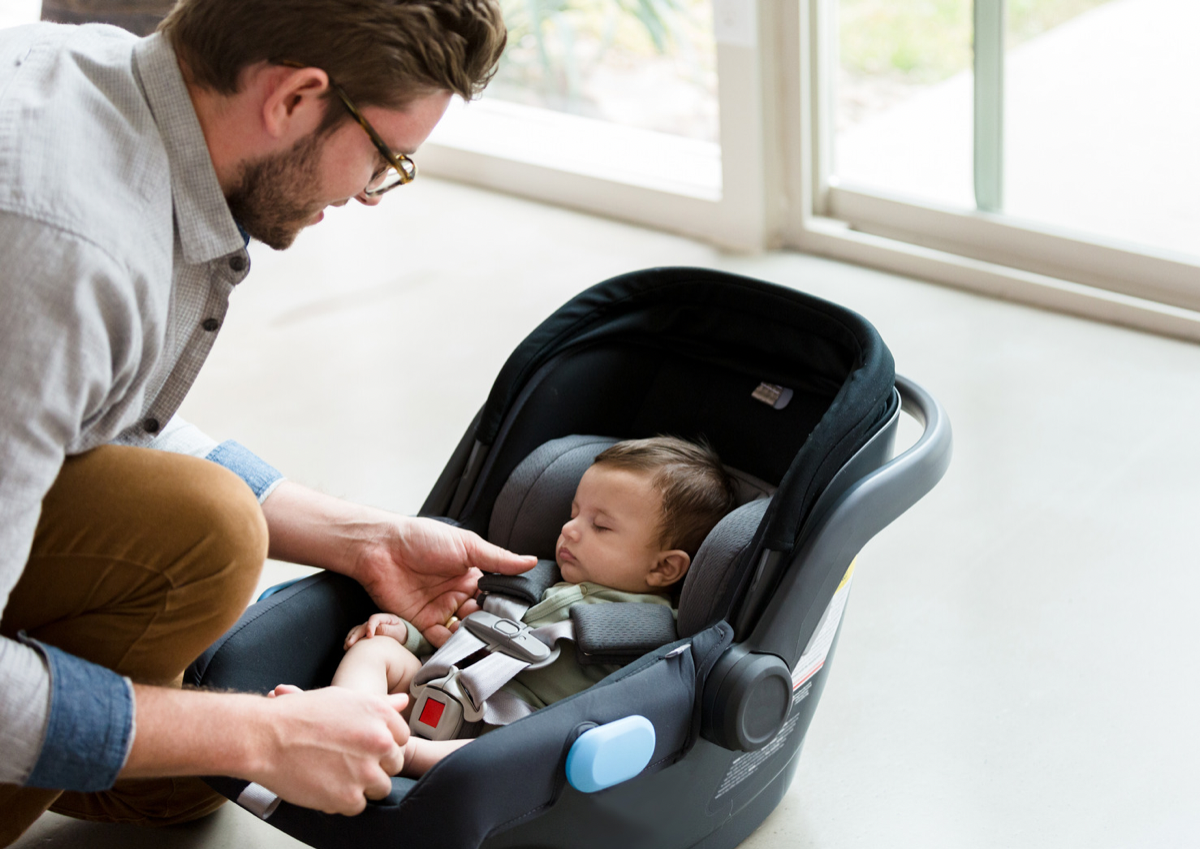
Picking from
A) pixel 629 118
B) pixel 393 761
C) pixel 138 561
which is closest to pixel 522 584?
pixel 393 761

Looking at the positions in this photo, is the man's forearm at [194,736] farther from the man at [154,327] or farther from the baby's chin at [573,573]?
the baby's chin at [573,573]

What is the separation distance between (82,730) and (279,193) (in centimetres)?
53

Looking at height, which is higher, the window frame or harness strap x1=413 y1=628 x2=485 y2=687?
harness strap x1=413 y1=628 x2=485 y2=687

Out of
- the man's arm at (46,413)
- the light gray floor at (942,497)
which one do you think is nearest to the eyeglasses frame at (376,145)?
the man's arm at (46,413)

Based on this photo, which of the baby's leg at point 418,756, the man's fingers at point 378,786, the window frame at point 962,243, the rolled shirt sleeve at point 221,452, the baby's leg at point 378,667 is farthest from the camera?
the window frame at point 962,243

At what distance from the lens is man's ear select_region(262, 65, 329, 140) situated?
3.73 ft

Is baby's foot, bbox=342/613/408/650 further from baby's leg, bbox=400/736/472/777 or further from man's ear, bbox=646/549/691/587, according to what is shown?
man's ear, bbox=646/549/691/587

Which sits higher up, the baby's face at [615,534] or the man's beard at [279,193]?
the man's beard at [279,193]

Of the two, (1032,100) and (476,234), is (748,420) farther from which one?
(476,234)

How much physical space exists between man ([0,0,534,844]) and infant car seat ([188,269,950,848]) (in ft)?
0.35

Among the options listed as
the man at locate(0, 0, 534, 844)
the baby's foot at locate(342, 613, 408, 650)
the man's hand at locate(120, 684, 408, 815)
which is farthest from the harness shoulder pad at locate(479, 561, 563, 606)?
the man's hand at locate(120, 684, 408, 815)

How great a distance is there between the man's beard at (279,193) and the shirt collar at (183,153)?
0.04 metres

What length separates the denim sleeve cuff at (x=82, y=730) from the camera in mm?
1032

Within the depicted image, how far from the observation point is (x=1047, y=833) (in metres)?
1.44
